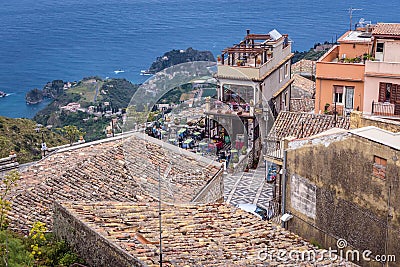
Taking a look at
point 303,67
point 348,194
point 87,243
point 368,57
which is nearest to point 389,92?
point 368,57

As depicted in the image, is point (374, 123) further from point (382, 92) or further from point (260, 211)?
point (382, 92)

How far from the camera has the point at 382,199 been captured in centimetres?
859

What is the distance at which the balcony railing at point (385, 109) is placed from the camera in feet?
51.4

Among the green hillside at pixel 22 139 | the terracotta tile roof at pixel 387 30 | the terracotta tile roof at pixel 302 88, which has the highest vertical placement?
the terracotta tile roof at pixel 387 30

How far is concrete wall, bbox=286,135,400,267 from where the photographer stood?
8.52 m

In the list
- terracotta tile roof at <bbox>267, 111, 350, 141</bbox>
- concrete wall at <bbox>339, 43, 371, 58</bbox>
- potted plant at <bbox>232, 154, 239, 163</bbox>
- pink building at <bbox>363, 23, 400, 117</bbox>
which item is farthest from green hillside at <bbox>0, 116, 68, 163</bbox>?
potted plant at <bbox>232, 154, 239, 163</bbox>

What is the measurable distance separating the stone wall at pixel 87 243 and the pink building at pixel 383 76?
10.1 m

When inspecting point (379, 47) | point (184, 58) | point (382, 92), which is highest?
point (379, 47)

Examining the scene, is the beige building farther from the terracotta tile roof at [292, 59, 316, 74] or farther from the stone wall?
the terracotta tile roof at [292, 59, 316, 74]

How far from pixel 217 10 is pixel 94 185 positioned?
104 metres

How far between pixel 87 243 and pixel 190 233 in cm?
145

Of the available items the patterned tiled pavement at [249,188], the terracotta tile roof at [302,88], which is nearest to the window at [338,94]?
the terracotta tile roof at [302,88]

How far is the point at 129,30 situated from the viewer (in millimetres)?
102250

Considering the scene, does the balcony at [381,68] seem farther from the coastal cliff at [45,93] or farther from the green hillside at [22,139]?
the coastal cliff at [45,93]
